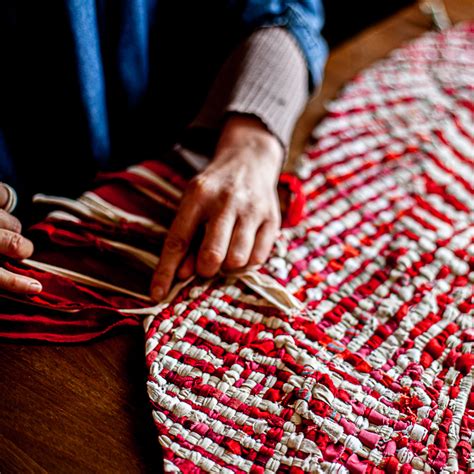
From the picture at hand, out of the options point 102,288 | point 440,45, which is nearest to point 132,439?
point 102,288

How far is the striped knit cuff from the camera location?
597mm

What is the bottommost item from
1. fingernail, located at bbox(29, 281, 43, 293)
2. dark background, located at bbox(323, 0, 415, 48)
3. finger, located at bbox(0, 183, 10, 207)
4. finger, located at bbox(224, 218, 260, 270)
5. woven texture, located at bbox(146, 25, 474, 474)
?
dark background, located at bbox(323, 0, 415, 48)

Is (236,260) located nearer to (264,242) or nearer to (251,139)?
(264,242)

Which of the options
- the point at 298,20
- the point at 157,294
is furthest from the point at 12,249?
the point at 298,20

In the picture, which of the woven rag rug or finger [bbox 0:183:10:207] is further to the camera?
finger [bbox 0:183:10:207]

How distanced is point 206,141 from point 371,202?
0.66ft

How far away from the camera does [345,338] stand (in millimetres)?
472

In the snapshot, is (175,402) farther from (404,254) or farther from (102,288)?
(404,254)

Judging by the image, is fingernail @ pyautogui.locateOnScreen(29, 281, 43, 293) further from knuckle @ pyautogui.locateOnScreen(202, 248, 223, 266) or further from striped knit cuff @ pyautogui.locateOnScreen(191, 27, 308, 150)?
striped knit cuff @ pyautogui.locateOnScreen(191, 27, 308, 150)

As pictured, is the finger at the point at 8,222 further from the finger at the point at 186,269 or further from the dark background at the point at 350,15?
the dark background at the point at 350,15

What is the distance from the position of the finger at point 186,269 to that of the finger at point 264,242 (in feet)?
0.18

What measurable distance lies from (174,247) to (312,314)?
142 millimetres

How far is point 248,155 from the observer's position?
570mm

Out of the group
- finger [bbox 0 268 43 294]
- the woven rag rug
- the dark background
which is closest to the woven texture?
the woven rag rug
